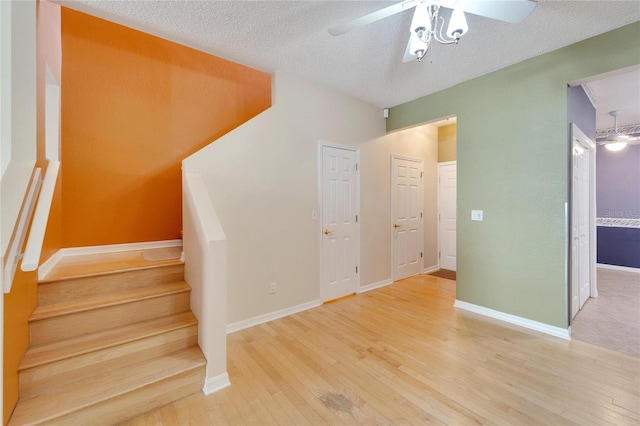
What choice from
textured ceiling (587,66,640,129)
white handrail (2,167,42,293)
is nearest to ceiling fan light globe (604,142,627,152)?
textured ceiling (587,66,640,129)

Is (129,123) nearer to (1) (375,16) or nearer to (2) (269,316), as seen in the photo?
(2) (269,316)

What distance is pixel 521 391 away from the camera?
191 centimetres

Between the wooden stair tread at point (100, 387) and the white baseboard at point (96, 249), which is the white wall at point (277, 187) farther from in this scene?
the white baseboard at point (96, 249)

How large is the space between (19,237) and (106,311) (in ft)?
2.73

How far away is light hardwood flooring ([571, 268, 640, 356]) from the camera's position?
8.34 ft

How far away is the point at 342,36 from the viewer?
2.43m

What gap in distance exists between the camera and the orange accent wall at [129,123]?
2.90 metres

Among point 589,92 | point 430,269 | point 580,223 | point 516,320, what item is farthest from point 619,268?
point 516,320

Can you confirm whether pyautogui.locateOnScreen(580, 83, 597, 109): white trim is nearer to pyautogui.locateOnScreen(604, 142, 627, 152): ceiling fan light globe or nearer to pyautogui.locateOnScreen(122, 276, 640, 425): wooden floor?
pyautogui.locateOnScreen(604, 142, 627, 152): ceiling fan light globe

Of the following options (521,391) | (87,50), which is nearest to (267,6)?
(87,50)

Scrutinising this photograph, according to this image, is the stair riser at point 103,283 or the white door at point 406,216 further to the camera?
the white door at point 406,216

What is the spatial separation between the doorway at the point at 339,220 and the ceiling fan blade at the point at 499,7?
82.6 inches

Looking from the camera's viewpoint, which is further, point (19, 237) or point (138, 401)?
point (138, 401)

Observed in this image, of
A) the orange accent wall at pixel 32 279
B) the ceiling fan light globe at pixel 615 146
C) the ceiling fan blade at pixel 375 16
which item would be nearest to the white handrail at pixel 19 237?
the orange accent wall at pixel 32 279
